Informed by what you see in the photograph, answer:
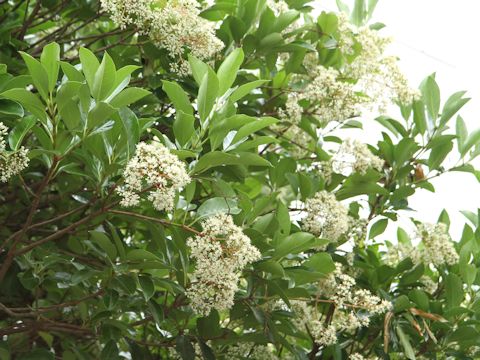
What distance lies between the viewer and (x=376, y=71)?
1.74 metres

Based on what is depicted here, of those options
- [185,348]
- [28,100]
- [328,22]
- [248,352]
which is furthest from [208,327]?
[328,22]

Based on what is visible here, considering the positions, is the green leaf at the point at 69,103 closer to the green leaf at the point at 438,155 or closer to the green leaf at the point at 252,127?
the green leaf at the point at 252,127

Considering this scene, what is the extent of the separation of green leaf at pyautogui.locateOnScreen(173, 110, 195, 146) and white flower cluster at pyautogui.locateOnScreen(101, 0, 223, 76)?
0.23 m

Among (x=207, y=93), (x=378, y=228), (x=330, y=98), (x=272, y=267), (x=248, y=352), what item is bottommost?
(x=248, y=352)

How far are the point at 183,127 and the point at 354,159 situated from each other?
1.93 feet

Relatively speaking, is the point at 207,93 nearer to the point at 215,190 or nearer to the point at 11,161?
the point at 215,190

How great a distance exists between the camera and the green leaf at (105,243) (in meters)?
1.34

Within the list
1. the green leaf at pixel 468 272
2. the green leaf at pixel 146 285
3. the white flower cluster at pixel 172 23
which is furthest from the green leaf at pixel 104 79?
the green leaf at pixel 468 272

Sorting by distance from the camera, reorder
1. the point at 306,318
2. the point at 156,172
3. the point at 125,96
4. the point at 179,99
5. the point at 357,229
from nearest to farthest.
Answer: the point at 156,172
the point at 125,96
the point at 179,99
the point at 306,318
the point at 357,229

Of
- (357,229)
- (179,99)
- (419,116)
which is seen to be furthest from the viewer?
(419,116)

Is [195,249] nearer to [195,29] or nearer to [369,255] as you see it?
[195,29]

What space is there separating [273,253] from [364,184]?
39 centimetres

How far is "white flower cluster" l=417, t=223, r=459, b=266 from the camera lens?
1.74m

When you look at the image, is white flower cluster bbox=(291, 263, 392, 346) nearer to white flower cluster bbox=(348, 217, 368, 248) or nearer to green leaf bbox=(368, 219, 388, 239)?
white flower cluster bbox=(348, 217, 368, 248)
